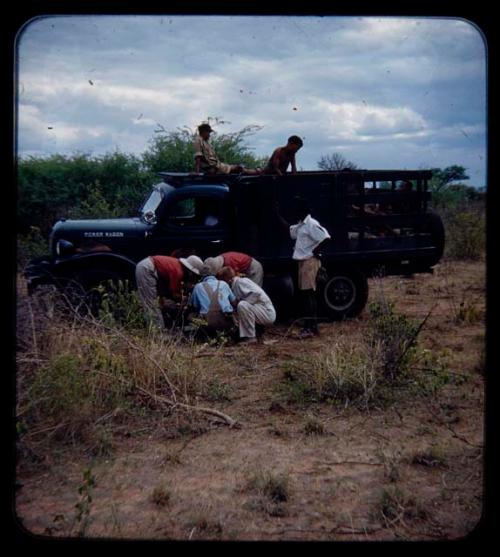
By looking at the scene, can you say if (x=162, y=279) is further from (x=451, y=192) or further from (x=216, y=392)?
(x=451, y=192)

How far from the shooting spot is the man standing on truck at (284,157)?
962cm

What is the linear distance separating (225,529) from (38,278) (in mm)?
5287

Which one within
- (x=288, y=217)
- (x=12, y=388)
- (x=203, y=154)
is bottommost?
(x=12, y=388)

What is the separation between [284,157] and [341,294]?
207 centimetres

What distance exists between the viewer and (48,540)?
3840mm

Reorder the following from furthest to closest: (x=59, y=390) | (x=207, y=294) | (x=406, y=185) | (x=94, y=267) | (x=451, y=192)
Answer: (x=451, y=192) < (x=406, y=185) < (x=94, y=267) < (x=207, y=294) < (x=59, y=390)

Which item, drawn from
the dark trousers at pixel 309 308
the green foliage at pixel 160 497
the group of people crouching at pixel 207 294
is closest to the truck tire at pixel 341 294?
the dark trousers at pixel 309 308

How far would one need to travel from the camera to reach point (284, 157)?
9.73 meters

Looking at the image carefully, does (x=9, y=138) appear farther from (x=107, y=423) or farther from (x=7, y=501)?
(x=107, y=423)

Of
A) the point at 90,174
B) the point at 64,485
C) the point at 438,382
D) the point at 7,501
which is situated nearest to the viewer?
the point at 7,501

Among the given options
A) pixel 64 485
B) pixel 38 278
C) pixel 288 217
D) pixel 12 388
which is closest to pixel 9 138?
pixel 12 388

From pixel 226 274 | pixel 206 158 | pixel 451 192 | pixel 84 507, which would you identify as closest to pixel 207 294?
pixel 226 274

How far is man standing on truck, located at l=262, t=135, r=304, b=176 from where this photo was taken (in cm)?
962

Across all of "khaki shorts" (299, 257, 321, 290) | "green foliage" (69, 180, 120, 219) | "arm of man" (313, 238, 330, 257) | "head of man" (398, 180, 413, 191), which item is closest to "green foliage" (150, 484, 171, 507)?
"khaki shorts" (299, 257, 321, 290)
